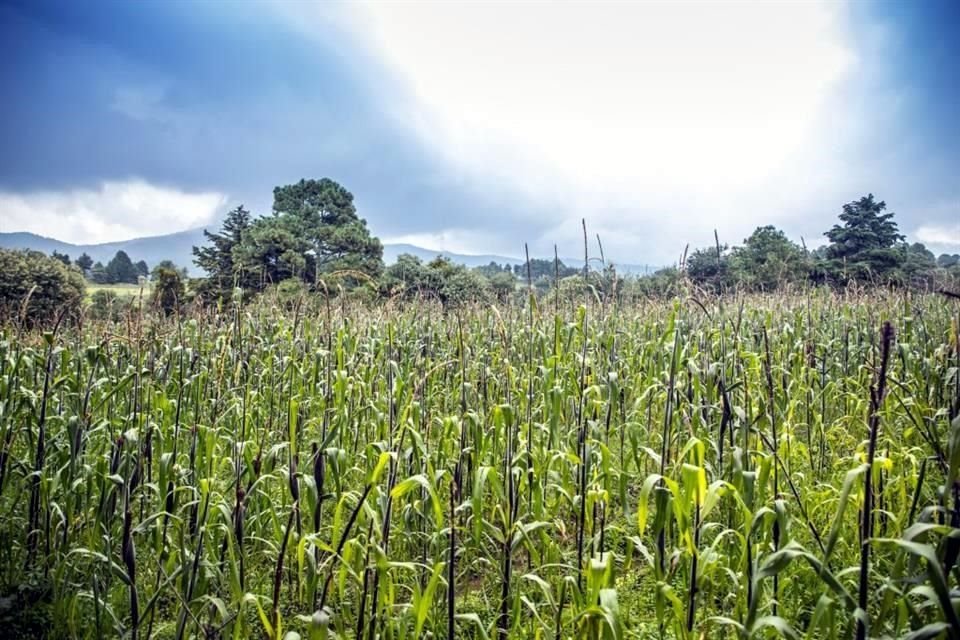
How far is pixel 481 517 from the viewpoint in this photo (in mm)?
2383

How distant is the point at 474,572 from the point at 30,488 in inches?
118

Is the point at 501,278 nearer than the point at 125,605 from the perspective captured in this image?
No

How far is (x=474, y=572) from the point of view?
3.21 m

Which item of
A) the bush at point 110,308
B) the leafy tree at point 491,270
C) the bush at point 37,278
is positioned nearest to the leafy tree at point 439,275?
the leafy tree at point 491,270

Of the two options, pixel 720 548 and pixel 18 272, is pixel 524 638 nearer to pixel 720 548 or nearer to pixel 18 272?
pixel 720 548

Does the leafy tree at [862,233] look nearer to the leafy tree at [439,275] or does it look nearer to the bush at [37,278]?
the leafy tree at [439,275]

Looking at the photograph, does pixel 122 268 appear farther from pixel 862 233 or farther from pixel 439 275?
pixel 862 233

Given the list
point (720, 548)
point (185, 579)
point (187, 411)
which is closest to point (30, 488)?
point (187, 411)

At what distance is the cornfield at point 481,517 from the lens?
69.6 inches

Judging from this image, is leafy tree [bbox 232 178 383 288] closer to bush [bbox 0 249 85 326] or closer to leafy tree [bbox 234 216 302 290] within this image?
leafy tree [bbox 234 216 302 290]

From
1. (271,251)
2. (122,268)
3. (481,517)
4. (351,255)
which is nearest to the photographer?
(481,517)

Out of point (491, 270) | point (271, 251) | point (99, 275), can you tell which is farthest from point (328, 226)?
point (99, 275)

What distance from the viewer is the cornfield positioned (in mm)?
1767

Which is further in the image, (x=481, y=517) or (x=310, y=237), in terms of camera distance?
(x=310, y=237)
